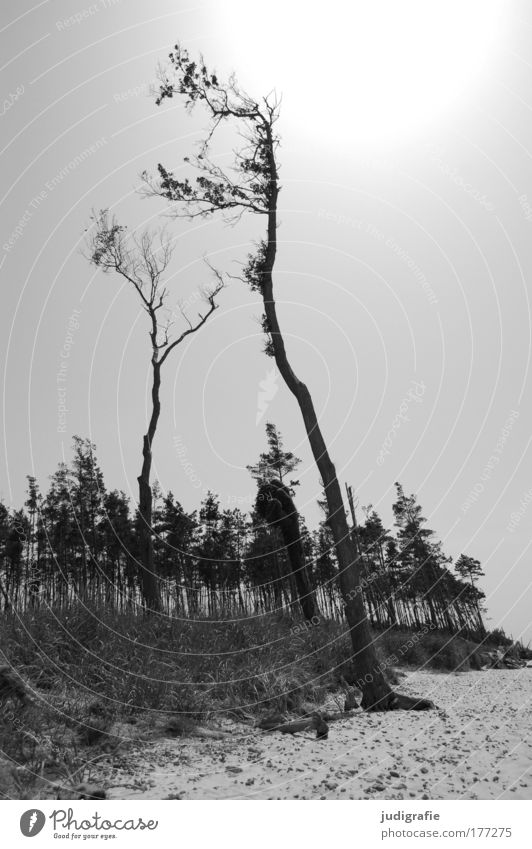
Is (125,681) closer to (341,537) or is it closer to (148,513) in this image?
(341,537)

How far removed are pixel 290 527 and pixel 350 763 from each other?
16.5 meters

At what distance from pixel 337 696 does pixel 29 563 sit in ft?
122

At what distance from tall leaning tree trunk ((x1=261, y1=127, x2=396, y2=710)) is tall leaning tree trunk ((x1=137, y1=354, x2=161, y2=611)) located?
22.7 ft

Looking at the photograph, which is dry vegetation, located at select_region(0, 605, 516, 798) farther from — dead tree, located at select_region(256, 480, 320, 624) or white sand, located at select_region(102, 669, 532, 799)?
dead tree, located at select_region(256, 480, 320, 624)


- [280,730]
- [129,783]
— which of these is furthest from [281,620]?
[129,783]

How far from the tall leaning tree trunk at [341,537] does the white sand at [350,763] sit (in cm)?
118

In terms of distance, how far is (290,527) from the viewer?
879 inches

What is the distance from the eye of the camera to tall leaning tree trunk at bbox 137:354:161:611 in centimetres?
1612

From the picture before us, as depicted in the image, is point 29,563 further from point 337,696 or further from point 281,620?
point 337,696

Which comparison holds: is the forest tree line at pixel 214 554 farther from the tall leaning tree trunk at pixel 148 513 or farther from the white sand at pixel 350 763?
the white sand at pixel 350 763
